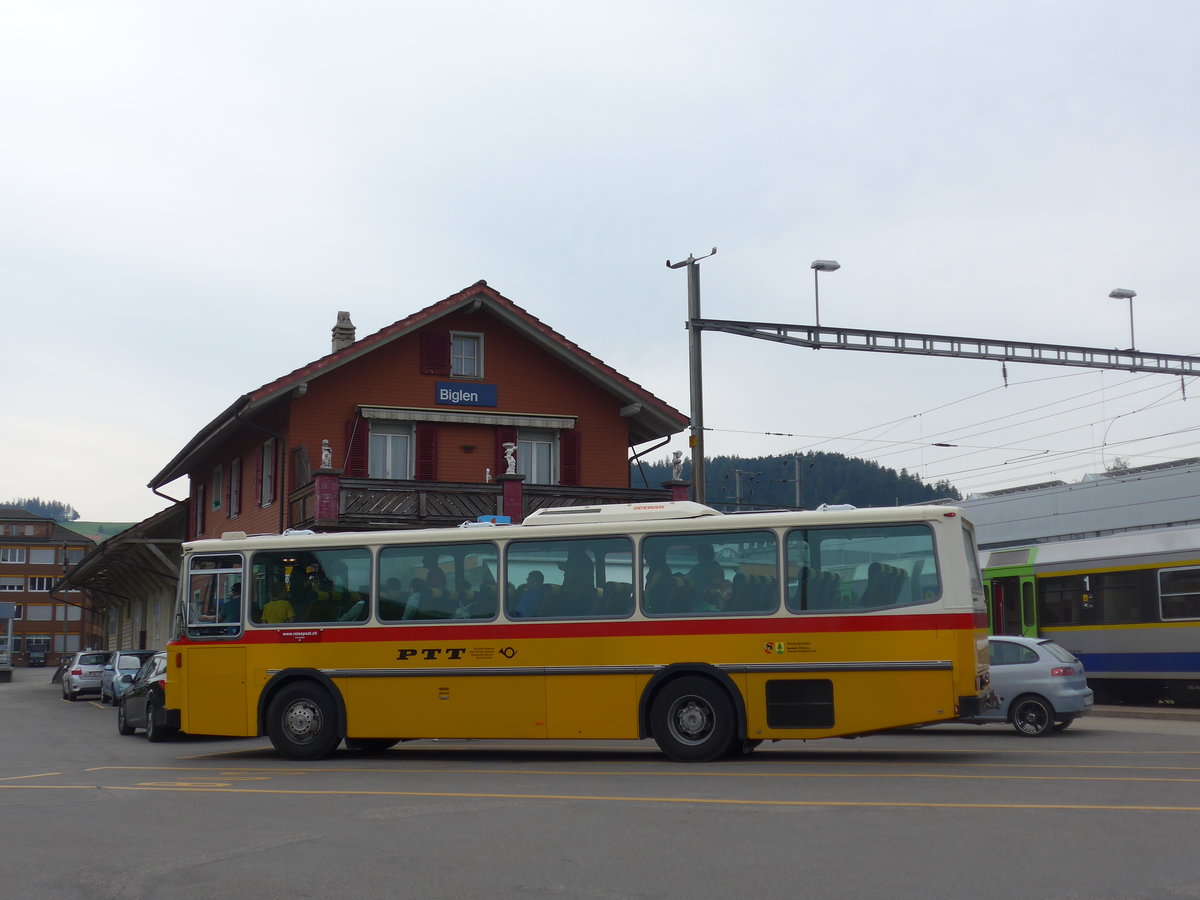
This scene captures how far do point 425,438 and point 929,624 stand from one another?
20.2 metres

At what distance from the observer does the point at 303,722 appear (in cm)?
1608

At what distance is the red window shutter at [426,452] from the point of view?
32.3 m

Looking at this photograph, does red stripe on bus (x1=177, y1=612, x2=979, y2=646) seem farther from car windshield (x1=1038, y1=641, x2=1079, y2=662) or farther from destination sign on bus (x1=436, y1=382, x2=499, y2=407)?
destination sign on bus (x1=436, y1=382, x2=499, y2=407)

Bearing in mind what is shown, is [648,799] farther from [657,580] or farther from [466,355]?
[466,355]

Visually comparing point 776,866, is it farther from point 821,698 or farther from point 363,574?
point 363,574

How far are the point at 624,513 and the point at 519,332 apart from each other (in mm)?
19328

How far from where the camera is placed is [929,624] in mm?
13844

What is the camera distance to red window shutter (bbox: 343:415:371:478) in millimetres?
31869

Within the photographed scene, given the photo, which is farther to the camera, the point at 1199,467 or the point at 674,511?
the point at 1199,467

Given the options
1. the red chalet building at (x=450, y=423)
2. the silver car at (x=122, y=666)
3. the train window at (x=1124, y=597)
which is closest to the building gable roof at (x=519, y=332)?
the red chalet building at (x=450, y=423)

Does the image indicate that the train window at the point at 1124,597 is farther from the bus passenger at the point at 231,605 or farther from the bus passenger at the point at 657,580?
the bus passenger at the point at 231,605

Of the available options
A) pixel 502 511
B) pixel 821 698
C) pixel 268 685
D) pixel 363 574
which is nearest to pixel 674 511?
pixel 821 698

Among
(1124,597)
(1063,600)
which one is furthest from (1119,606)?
(1063,600)

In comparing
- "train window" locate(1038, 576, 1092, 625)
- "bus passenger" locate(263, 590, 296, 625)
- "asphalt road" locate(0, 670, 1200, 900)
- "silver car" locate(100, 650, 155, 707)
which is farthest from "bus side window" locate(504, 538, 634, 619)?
"silver car" locate(100, 650, 155, 707)
